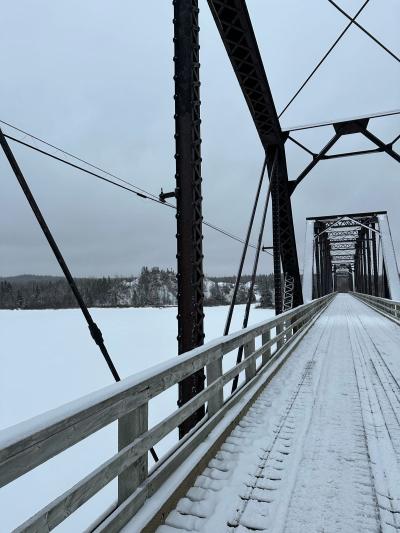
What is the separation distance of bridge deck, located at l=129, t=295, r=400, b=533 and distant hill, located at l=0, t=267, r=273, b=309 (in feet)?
365

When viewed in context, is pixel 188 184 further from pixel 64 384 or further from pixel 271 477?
pixel 64 384

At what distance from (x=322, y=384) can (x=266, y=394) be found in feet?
4.37

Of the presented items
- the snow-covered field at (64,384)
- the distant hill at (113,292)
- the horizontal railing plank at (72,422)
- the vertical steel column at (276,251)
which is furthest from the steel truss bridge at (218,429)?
the distant hill at (113,292)

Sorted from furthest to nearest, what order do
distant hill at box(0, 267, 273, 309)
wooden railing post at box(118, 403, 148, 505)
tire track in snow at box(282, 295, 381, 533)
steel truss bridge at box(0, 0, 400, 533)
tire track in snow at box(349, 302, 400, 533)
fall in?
1. distant hill at box(0, 267, 273, 309)
2. tire track in snow at box(349, 302, 400, 533)
3. tire track in snow at box(282, 295, 381, 533)
4. wooden railing post at box(118, 403, 148, 505)
5. steel truss bridge at box(0, 0, 400, 533)

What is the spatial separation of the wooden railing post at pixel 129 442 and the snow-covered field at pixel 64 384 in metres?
12.1

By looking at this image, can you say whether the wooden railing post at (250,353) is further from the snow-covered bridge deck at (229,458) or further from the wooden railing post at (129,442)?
the wooden railing post at (129,442)

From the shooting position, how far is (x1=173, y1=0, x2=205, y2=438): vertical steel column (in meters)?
4.89

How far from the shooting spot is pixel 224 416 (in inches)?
183

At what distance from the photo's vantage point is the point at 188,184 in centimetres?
500

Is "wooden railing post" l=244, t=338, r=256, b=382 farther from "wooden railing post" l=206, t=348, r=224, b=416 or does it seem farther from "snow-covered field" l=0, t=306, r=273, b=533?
"snow-covered field" l=0, t=306, r=273, b=533

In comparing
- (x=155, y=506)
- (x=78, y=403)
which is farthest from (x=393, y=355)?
(x=78, y=403)

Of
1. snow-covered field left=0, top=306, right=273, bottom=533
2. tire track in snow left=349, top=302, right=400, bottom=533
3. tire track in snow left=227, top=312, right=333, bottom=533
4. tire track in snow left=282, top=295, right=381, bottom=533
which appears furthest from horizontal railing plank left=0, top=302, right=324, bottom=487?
snow-covered field left=0, top=306, right=273, bottom=533

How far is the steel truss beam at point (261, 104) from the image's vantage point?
279 inches

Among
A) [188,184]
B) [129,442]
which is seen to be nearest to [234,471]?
[129,442]
